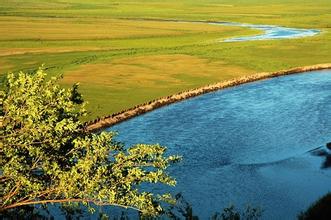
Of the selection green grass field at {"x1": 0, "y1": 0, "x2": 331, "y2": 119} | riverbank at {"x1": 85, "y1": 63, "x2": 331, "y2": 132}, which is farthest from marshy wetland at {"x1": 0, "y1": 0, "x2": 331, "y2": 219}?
riverbank at {"x1": 85, "y1": 63, "x2": 331, "y2": 132}

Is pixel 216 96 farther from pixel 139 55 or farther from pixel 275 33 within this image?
pixel 275 33

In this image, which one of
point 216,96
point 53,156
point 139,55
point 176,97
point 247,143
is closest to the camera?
point 53,156

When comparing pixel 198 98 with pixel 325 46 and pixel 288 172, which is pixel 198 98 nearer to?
pixel 288 172

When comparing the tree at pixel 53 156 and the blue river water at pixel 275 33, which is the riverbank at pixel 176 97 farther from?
the blue river water at pixel 275 33

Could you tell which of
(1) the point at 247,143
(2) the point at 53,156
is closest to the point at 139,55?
(1) the point at 247,143

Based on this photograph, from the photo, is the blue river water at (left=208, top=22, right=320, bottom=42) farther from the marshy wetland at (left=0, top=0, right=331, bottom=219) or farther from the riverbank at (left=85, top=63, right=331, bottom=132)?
the riverbank at (left=85, top=63, right=331, bottom=132)
